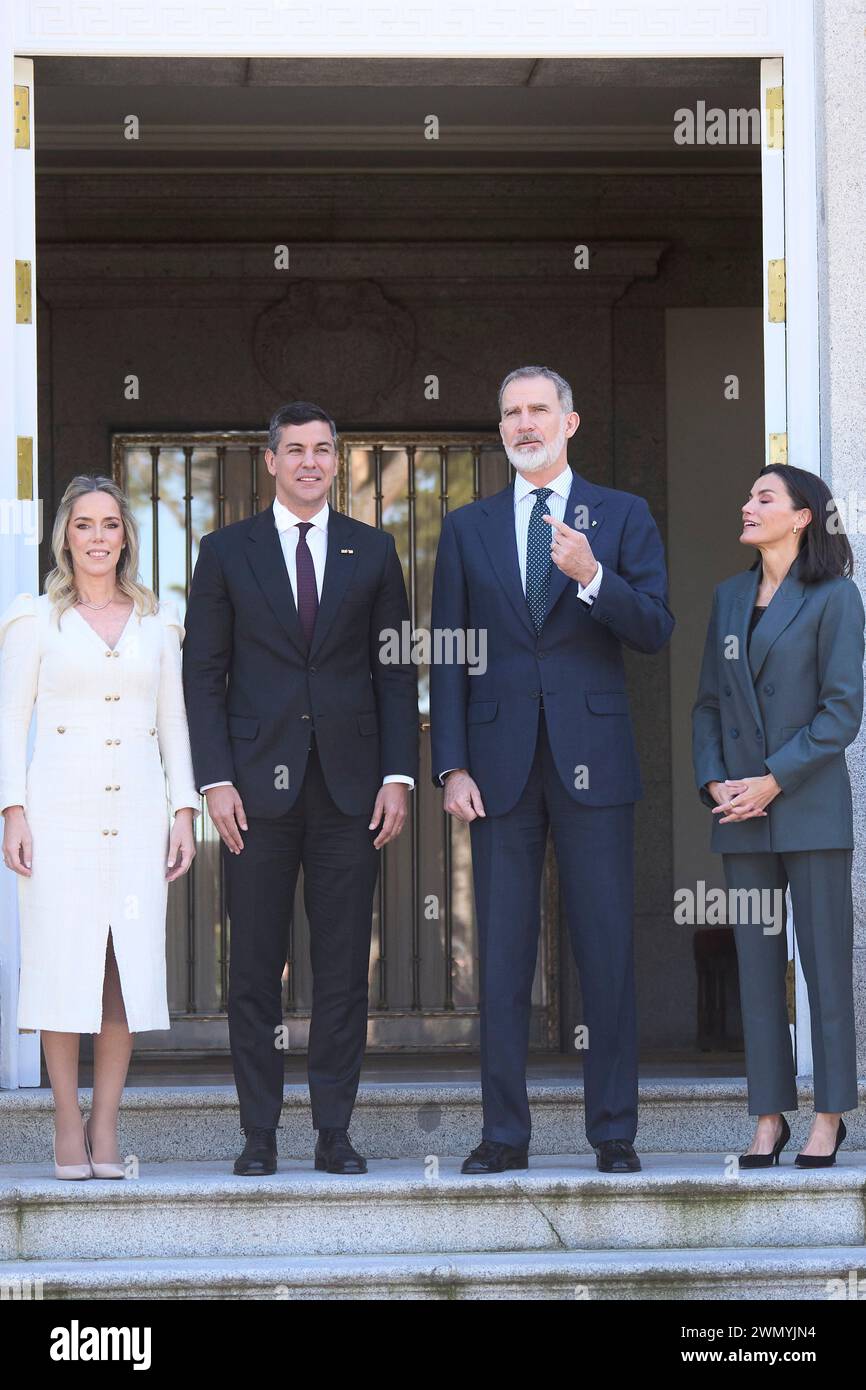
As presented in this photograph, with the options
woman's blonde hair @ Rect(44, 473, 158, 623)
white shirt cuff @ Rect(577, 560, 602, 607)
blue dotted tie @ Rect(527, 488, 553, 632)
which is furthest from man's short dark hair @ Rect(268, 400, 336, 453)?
white shirt cuff @ Rect(577, 560, 602, 607)

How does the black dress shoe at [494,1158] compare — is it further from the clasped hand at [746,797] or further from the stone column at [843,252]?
the stone column at [843,252]

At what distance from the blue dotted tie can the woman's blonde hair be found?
0.95 m

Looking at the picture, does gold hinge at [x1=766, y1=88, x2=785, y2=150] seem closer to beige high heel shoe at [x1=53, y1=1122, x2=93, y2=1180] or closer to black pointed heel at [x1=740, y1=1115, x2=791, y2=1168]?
black pointed heel at [x1=740, y1=1115, x2=791, y2=1168]

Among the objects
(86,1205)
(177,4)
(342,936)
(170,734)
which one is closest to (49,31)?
(177,4)

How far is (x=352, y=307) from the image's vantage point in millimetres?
9109

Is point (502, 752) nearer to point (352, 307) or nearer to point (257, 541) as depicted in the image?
point (257, 541)

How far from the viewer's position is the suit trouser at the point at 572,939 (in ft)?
16.3

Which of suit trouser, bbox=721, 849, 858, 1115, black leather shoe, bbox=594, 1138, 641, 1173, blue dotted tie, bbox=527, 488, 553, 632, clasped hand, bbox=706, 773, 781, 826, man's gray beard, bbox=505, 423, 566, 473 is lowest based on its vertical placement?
black leather shoe, bbox=594, 1138, 641, 1173

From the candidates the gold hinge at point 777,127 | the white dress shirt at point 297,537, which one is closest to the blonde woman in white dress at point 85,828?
the white dress shirt at point 297,537

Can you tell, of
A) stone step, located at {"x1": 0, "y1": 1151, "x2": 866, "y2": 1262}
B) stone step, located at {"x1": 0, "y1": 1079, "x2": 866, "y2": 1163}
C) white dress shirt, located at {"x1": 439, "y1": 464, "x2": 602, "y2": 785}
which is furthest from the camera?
stone step, located at {"x1": 0, "y1": 1079, "x2": 866, "y2": 1163}

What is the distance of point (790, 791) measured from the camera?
5.02 m

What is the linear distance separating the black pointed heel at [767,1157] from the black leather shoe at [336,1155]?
0.94 meters

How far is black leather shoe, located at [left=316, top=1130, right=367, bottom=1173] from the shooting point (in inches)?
197

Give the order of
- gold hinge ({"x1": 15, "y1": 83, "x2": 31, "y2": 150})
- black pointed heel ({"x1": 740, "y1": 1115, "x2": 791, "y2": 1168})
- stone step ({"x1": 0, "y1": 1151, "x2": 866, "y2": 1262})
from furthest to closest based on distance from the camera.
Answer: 1. gold hinge ({"x1": 15, "y1": 83, "x2": 31, "y2": 150})
2. black pointed heel ({"x1": 740, "y1": 1115, "x2": 791, "y2": 1168})
3. stone step ({"x1": 0, "y1": 1151, "x2": 866, "y2": 1262})
